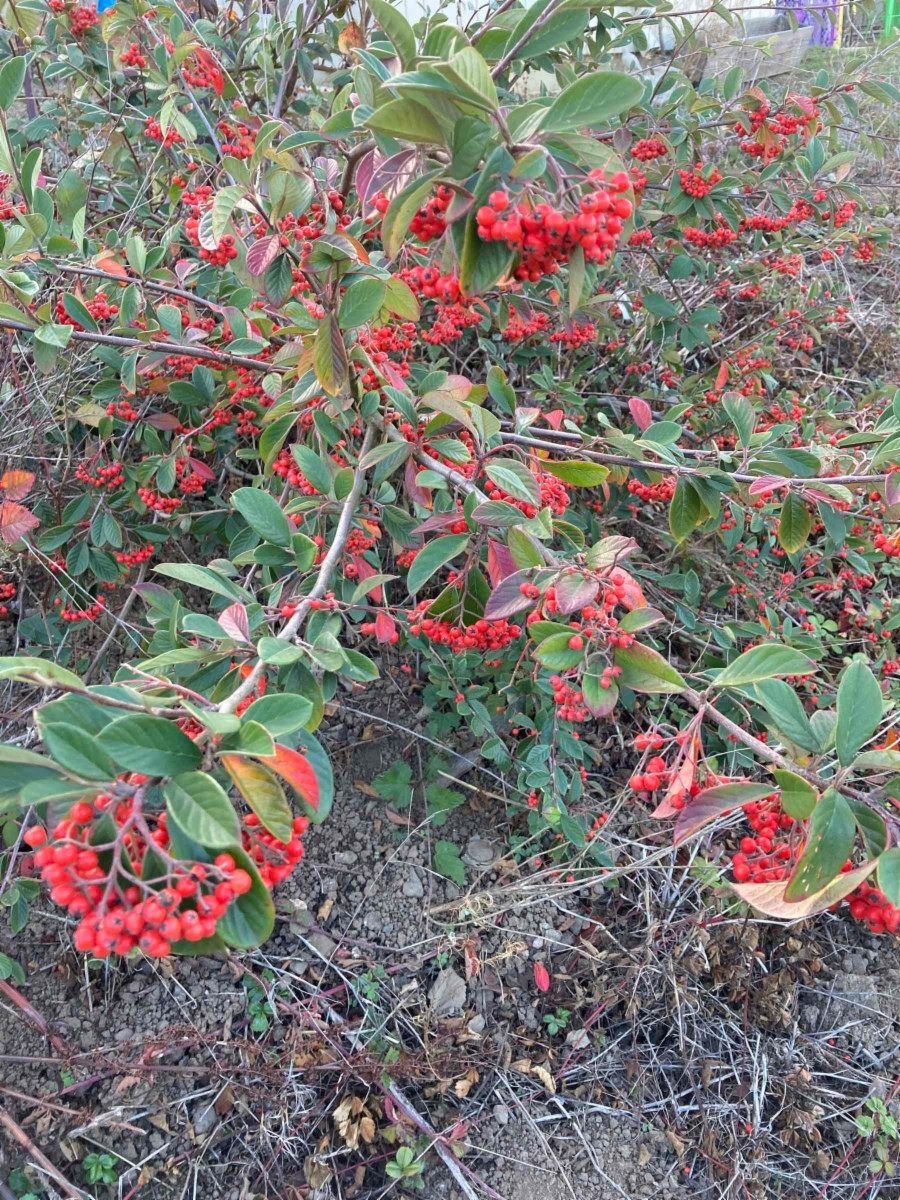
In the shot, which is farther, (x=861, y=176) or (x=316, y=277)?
(x=861, y=176)

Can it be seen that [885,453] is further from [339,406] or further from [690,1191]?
[690,1191]

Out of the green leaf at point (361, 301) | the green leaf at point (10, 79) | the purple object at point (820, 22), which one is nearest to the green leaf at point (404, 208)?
the green leaf at point (361, 301)

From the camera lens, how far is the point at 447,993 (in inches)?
89.4

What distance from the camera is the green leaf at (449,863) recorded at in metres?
2.46

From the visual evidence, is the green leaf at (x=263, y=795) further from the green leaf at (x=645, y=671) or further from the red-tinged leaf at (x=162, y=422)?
the red-tinged leaf at (x=162, y=422)

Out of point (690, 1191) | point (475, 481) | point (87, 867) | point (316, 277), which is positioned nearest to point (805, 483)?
point (475, 481)

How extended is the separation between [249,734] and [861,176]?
5855 mm

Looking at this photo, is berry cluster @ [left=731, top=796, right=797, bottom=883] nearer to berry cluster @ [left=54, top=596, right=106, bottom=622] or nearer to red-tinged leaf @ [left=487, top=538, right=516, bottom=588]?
red-tinged leaf @ [left=487, top=538, right=516, bottom=588]

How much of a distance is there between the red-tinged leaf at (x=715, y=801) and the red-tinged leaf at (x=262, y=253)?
1260 mm

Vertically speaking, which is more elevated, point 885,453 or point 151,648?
point 885,453

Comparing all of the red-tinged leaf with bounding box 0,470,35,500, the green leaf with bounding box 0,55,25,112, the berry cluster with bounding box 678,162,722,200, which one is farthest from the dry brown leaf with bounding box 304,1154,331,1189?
the berry cluster with bounding box 678,162,722,200

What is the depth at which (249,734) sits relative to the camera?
0.92 m

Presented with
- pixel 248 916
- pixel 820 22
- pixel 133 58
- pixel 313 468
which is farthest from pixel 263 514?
pixel 820 22

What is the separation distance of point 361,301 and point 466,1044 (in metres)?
1.98
